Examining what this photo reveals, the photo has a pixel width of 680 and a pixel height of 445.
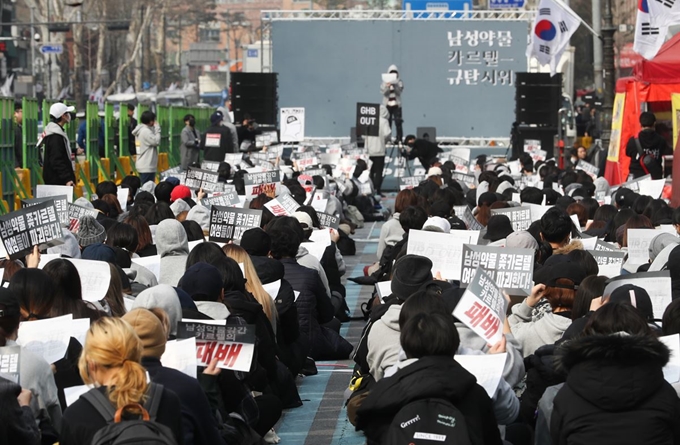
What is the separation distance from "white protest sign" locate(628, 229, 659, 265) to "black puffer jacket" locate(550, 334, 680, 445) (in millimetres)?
4701

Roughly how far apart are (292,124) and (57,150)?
1193cm

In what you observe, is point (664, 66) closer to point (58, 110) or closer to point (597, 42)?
point (58, 110)

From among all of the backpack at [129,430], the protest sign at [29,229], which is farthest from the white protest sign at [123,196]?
the backpack at [129,430]

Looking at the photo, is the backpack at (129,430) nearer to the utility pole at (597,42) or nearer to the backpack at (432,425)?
the backpack at (432,425)

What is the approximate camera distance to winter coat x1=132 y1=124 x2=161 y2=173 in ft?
76.5

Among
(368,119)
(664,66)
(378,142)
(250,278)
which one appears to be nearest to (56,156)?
(664,66)

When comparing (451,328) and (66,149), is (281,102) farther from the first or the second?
(451,328)

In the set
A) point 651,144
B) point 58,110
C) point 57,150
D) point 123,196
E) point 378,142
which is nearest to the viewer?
point 123,196

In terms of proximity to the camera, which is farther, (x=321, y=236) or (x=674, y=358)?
(x=321, y=236)

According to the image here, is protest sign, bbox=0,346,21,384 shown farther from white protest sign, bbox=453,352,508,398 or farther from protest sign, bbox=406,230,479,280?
protest sign, bbox=406,230,479,280

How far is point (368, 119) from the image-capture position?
28.0 m

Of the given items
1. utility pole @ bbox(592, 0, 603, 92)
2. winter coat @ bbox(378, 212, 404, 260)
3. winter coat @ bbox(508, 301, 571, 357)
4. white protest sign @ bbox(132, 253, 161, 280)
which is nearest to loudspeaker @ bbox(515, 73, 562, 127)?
utility pole @ bbox(592, 0, 603, 92)

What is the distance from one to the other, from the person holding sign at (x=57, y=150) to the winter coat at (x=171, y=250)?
858 cm

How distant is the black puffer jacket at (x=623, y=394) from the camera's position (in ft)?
16.3
